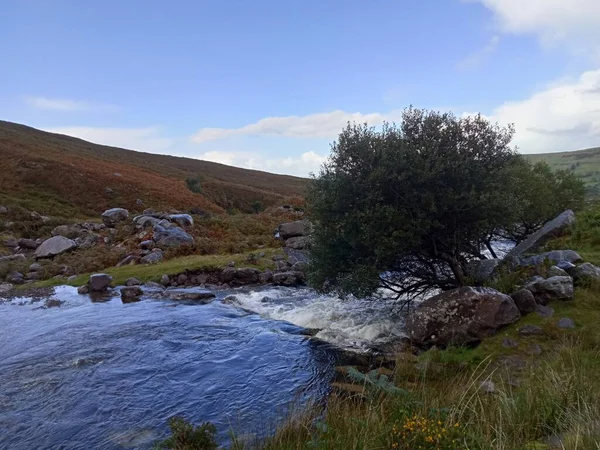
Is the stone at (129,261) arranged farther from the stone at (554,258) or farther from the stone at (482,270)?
the stone at (554,258)

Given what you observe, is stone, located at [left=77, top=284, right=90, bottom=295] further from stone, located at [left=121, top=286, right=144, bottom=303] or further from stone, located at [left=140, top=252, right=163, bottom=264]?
stone, located at [left=140, top=252, right=163, bottom=264]

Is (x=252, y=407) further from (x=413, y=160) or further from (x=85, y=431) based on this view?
(x=413, y=160)

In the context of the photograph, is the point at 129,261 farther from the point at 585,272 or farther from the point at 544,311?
the point at 585,272

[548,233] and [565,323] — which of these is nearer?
[565,323]

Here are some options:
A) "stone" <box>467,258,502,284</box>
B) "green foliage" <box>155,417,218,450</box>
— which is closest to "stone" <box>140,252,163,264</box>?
"stone" <box>467,258,502,284</box>

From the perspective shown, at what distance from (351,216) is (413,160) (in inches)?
97.0

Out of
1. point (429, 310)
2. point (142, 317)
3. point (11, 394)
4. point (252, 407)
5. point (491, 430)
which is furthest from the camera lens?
point (142, 317)

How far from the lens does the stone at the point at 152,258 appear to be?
2741 cm

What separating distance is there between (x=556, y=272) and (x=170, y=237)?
23895 mm

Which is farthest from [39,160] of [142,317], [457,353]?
[457,353]

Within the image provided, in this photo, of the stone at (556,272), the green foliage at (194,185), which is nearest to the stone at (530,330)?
the stone at (556,272)

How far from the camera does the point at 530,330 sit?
11.5 metres

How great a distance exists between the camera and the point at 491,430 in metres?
5.79

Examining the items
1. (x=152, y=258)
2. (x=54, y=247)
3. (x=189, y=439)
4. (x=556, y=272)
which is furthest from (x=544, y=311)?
(x=54, y=247)
